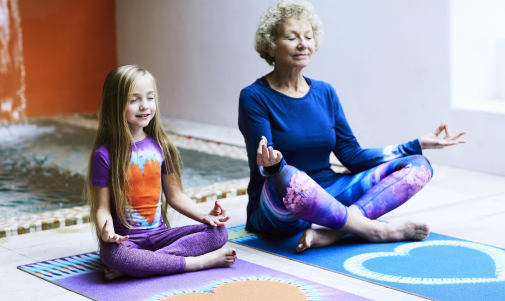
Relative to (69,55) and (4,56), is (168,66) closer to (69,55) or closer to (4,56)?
(69,55)

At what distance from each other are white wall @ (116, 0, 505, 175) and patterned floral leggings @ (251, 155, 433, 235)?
77.9 inches

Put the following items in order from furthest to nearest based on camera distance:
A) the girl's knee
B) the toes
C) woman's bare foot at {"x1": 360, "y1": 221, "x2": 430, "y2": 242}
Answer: woman's bare foot at {"x1": 360, "y1": 221, "x2": 430, "y2": 242}
the toes
the girl's knee

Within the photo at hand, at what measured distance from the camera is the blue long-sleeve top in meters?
2.88

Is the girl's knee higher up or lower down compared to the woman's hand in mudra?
lower down

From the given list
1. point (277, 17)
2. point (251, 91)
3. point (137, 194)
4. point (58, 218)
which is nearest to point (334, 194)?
point (251, 91)

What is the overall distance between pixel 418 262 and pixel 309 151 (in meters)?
0.68

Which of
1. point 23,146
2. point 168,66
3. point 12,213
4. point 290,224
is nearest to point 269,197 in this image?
point 290,224

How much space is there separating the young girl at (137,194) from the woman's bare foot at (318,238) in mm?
334

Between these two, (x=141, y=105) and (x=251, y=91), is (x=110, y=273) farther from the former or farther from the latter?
(x=251, y=91)

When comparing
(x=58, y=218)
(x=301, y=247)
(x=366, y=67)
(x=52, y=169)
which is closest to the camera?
(x=301, y=247)

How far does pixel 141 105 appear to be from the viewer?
2.49m

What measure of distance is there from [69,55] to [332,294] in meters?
6.83

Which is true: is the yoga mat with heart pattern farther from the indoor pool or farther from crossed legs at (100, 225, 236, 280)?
the indoor pool

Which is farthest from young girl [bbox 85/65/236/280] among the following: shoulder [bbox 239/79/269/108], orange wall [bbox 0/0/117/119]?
orange wall [bbox 0/0/117/119]
